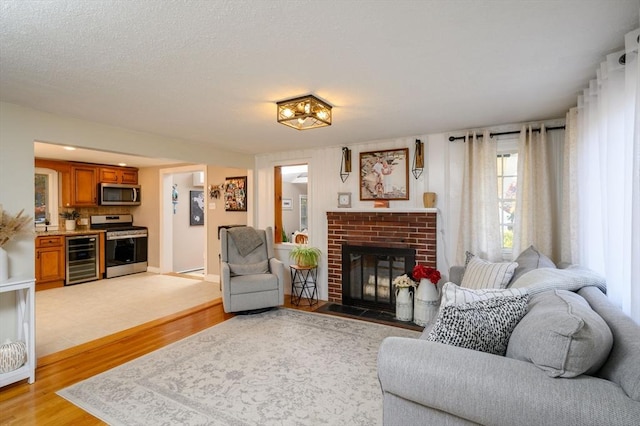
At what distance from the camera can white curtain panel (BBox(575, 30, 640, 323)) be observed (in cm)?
146

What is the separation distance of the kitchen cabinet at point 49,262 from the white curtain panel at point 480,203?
20.7 ft

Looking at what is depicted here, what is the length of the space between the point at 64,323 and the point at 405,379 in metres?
4.15

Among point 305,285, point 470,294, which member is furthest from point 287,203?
point 470,294

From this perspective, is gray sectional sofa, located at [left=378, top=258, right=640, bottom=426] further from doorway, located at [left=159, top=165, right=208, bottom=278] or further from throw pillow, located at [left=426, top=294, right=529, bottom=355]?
doorway, located at [left=159, top=165, right=208, bottom=278]

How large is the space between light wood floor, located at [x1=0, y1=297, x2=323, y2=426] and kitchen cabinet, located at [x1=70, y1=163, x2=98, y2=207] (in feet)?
12.2

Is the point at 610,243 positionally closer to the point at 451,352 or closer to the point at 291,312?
the point at 451,352

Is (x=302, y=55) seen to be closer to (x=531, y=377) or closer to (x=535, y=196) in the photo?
(x=531, y=377)

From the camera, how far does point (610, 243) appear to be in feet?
6.12

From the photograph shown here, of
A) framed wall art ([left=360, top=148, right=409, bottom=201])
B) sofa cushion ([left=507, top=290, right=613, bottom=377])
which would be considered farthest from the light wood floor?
sofa cushion ([left=507, top=290, right=613, bottom=377])

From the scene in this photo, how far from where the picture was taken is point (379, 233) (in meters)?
4.27

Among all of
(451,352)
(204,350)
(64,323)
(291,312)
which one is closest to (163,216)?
(64,323)

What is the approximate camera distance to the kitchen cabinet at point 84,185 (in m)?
6.01

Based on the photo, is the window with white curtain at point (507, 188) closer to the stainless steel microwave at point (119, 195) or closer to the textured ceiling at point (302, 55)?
the textured ceiling at point (302, 55)

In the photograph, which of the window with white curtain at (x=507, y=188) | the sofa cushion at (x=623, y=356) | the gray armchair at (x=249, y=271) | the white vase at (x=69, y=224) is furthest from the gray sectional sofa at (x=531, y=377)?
the white vase at (x=69, y=224)
